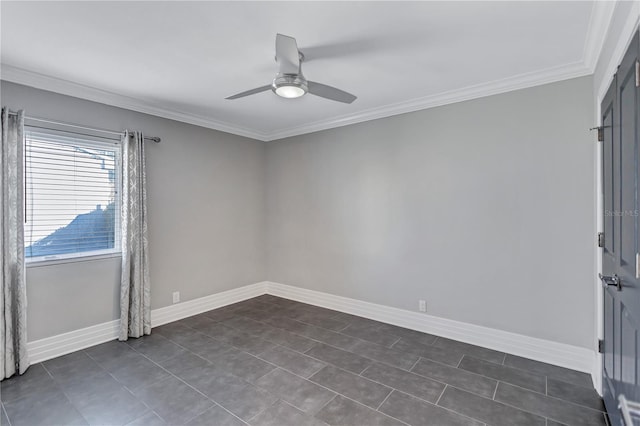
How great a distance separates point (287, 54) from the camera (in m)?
1.96

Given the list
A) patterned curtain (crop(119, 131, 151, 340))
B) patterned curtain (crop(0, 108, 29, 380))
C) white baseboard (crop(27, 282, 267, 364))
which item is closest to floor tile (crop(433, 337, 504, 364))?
white baseboard (crop(27, 282, 267, 364))

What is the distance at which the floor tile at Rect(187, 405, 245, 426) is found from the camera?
203cm

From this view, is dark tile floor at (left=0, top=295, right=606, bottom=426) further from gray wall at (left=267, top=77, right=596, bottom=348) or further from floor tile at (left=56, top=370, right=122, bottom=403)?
gray wall at (left=267, top=77, right=596, bottom=348)

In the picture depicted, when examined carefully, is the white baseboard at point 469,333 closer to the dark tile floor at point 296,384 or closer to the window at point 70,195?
the dark tile floor at point 296,384

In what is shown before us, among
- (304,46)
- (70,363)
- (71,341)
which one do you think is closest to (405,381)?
(304,46)

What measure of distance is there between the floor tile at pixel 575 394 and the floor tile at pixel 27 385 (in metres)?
3.74

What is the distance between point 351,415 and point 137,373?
1809mm

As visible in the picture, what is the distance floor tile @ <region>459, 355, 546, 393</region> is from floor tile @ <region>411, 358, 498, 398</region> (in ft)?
0.31

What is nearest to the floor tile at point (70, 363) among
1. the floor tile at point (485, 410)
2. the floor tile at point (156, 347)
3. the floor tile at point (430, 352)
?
the floor tile at point (156, 347)

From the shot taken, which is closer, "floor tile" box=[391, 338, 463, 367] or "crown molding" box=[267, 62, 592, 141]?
"crown molding" box=[267, 62, 592, 141]

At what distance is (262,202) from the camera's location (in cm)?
502

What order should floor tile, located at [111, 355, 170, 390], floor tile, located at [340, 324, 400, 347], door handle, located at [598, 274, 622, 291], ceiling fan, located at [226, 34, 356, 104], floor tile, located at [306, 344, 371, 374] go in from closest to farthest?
door handle, located at [598, 274, 622, 291]
ceiling fan, located at [226, 34, 356, 104]
floor tile, located at [111, 355, 170, 390]
floor tile, located at [306, 344, 371, 374]
floor tile, located at [340, 324, 400, 347]

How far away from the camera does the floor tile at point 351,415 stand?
2025mm

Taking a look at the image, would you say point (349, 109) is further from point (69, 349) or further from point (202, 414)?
point (69, 349)
